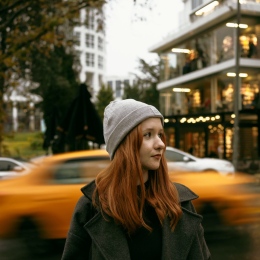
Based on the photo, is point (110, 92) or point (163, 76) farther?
point (110, 92)

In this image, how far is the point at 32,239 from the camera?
6.74 metres

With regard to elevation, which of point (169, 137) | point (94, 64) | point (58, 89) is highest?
point (94, 64)

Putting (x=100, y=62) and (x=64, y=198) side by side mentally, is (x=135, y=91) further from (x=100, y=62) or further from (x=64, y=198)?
(x=100, y=62)

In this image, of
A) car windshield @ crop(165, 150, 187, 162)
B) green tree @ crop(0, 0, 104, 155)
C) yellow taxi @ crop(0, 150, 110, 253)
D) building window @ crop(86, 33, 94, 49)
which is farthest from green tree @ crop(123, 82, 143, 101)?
building window @ crop(86, 33, 94, 49)

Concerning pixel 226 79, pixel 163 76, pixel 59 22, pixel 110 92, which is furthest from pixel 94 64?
pixel 59 22

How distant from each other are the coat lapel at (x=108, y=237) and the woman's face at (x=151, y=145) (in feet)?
0.93

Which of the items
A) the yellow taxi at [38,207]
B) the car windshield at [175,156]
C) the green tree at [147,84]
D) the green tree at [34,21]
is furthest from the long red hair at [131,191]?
the green tree at [147,84]

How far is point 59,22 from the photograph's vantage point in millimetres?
13609

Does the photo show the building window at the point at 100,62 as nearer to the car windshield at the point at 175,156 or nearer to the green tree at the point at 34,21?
the green tree at the point at 34,21

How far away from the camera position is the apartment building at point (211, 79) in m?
27.6

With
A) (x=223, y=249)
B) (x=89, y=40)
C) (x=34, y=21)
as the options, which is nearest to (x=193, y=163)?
(x=34, y=21)

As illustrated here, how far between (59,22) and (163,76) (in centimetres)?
2398

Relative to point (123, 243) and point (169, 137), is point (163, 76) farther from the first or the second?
point (123, 243)

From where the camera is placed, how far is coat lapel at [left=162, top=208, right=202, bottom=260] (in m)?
2.06
